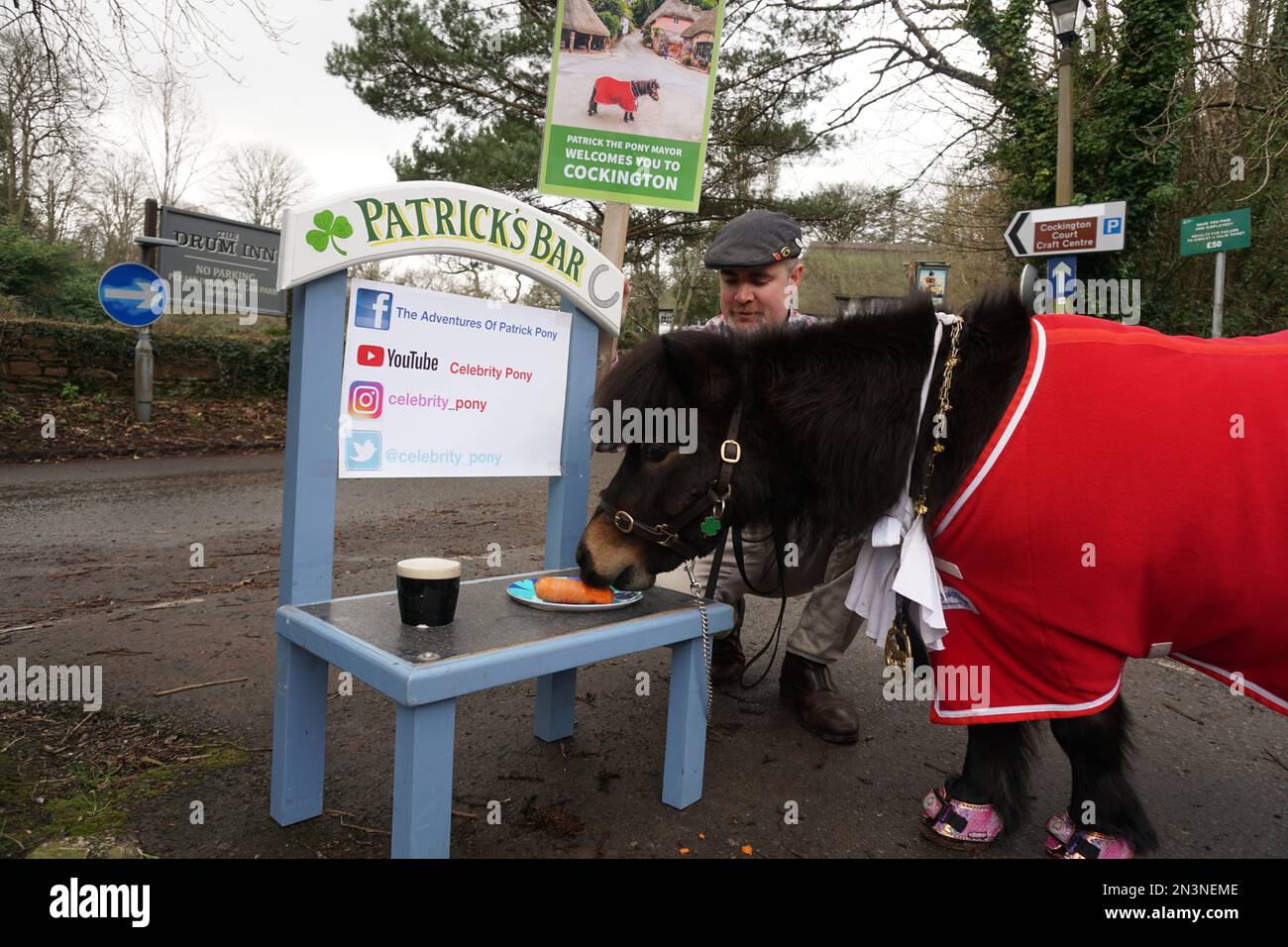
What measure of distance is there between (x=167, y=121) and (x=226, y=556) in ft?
93.2

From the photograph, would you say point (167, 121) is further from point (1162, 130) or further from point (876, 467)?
point (876, 467)

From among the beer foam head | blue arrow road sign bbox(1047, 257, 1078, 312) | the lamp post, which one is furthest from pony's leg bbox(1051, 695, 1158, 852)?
the lamp post

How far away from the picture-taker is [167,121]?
26.7 m

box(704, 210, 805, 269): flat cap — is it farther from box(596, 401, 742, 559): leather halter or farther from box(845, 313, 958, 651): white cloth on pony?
box(596, 401, 742, 559): leather halter

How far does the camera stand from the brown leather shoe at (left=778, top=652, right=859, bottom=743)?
121 inches

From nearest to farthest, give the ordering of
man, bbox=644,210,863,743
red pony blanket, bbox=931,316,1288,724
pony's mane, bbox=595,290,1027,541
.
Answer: red pony blanket, bbox=931,316,1288,724 < pony's mane, bbox=595,290,1027,541 < man, bbox=644,210,863,743

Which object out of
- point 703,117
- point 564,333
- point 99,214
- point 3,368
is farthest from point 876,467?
point 99,214

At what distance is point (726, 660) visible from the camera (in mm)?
3674

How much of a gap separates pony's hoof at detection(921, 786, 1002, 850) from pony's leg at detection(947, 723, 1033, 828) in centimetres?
2

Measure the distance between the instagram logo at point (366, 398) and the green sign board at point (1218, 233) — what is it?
33.2ft

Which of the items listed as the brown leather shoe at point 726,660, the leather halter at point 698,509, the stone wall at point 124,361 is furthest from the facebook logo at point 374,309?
the stone wall at point 124,361

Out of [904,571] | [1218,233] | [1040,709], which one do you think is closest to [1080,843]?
[1040,709]

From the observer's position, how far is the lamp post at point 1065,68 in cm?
964

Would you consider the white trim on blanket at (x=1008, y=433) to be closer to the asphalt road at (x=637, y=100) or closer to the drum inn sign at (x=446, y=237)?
the drum inn sign at (x=446, y=237)
